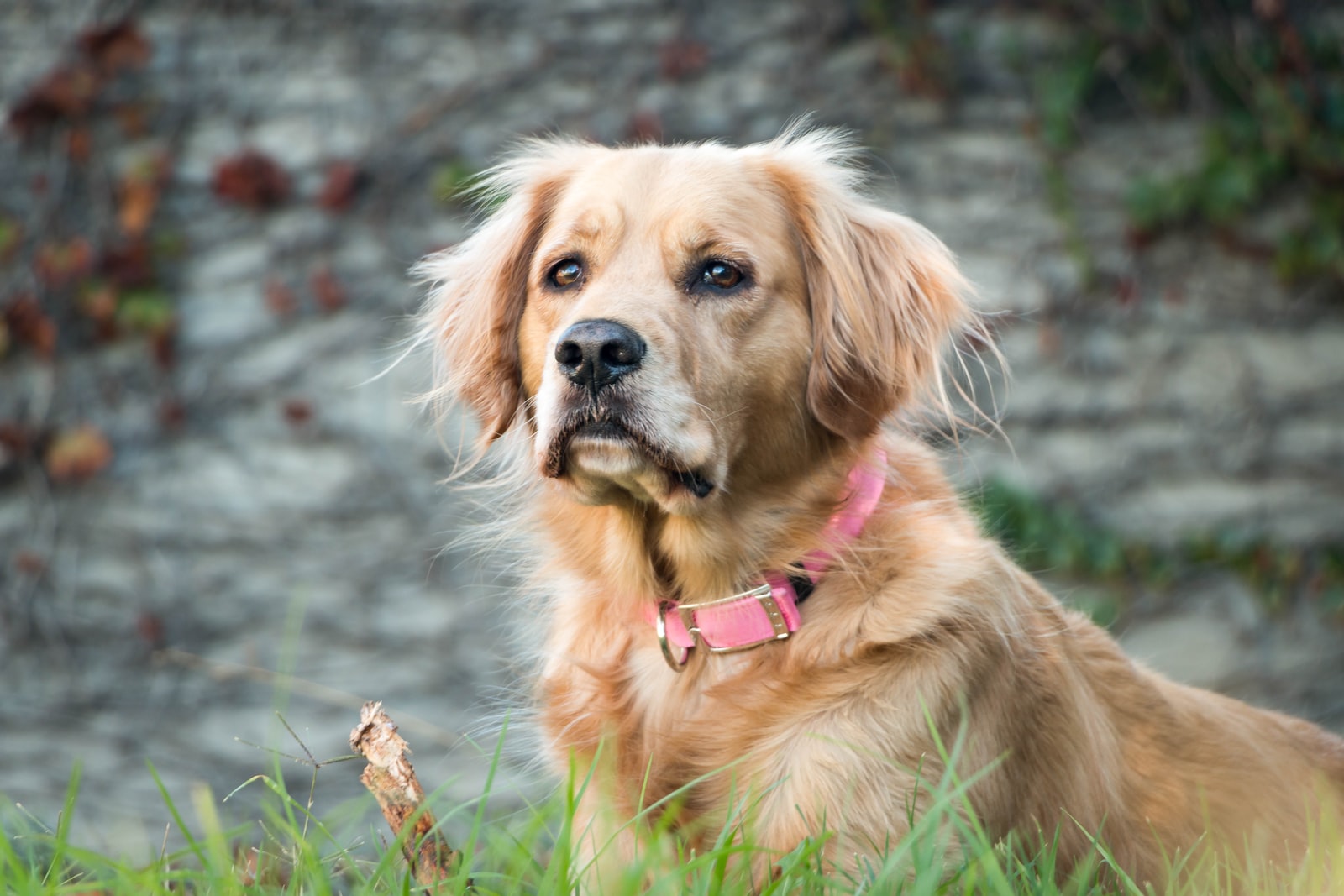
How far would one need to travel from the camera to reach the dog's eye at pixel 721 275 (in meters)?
2.54

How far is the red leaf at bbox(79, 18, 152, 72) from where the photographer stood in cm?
518

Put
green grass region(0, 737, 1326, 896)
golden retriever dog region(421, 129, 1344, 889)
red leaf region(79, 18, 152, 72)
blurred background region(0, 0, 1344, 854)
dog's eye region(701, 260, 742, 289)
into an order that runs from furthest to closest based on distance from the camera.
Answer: red leaf region(79, 18, 152, 72), blurred background region(0, 0, 1344, 854), dog's eye region(701, 260, 742, 289), golden retriever dog region(421, 129, 1344, 889), green grass region(0, 737, 1326, 896)

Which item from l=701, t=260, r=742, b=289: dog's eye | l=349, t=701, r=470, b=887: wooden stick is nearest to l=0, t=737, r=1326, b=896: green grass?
l=349, t=701, r=470, b=887: wooden stick

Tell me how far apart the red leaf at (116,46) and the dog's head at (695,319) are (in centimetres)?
304

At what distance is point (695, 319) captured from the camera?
246 cm

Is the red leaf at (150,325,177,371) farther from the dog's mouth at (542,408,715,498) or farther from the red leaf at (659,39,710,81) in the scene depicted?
the dog's mouth at (542,408,715,498)

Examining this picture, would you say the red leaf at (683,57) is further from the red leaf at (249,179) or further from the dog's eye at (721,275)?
the dog's eye at (721,275)

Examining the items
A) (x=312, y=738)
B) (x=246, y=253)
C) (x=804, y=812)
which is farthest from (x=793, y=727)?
(x=246, y=253)

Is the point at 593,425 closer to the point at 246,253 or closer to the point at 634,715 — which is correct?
the point at 634,715

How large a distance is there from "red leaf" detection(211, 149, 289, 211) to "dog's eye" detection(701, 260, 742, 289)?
3.31 meters

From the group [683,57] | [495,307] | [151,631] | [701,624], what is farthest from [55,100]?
[701,624]

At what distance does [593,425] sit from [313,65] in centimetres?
366

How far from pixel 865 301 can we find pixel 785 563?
593mm

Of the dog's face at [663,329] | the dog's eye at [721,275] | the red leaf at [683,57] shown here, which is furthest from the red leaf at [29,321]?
the dog's eye at [721,275]
